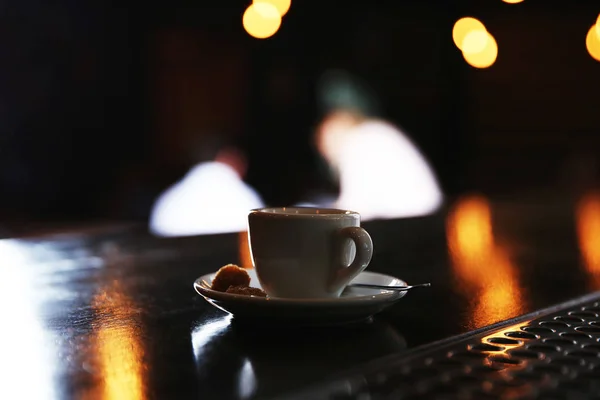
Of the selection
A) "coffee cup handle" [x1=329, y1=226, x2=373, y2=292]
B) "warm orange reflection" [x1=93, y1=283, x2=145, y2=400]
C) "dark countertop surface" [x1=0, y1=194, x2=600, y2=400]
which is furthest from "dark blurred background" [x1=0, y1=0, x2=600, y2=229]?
"coffee cup handle" [x1=329, y1=226, x2=373, y2=292]

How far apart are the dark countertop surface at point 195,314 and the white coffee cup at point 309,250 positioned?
6 centimetres

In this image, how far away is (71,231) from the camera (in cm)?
368

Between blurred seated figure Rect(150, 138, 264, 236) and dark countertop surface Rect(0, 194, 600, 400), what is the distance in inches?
117

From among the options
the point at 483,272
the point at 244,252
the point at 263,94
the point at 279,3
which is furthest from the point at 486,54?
the point at 483,272

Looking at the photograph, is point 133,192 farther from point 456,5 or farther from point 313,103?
point 456,5

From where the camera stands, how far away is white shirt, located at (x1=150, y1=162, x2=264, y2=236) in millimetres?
4266

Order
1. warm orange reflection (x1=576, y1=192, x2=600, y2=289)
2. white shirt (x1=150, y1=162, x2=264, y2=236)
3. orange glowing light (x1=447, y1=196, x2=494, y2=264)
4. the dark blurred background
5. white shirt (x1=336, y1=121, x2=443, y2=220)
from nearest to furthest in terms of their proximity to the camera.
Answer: warm orange reflection (x1=576, y1=192, x2=600, y2=289) → orange glowing light (x1=447, y1=196, x2=494, y2=264) → the dark blurred background → white shirt (x1=150, y1=162, x2=264, y2=236) → white shirt (x1=336, y1=121, x2=443, y2=220)

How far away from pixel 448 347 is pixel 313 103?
462cm

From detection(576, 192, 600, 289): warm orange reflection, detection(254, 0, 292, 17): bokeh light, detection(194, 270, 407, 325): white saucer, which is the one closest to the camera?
detection(194, 270, 407, 325): white saucer

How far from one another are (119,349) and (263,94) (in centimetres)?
431

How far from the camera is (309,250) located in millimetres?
607

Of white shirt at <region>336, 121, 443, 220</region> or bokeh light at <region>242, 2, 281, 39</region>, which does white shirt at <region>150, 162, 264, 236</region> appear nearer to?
white shirt at <region>336, 121, 443, 220</region>

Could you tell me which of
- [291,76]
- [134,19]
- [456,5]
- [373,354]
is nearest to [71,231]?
[134,19]

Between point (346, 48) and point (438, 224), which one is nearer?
point (438, 224)
